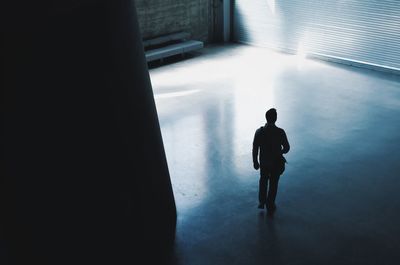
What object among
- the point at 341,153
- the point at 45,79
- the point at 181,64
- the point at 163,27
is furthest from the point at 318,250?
the point at 163,27

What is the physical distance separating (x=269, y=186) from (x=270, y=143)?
2.26ft

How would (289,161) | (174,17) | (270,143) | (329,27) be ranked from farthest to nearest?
(174,17) < (329,27) < (289,161) < (270,143)

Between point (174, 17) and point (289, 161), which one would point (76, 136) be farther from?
point (174, 17)

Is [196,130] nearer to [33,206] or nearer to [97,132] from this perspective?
[97,132]

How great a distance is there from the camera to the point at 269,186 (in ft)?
20.5

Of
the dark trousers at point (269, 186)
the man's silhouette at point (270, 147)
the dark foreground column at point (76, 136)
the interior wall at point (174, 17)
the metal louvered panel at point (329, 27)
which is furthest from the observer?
the interior wall at point (174, 17)

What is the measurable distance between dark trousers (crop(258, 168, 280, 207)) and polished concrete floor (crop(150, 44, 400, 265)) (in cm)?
19

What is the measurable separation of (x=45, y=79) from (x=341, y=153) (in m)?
5.57

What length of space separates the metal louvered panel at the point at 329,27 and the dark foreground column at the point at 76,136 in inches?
343

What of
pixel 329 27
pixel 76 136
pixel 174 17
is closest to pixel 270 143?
pixel 76 136

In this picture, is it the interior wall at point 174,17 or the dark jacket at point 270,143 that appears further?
the interior wall at point 174,17

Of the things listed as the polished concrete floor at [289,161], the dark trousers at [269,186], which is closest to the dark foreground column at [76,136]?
the polished concrete floor at [289,161]

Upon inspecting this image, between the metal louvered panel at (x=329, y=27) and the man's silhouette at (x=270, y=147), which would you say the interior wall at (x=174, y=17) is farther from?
the man's silhouette at (x=270, y=147)

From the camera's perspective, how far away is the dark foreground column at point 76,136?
3.75m
